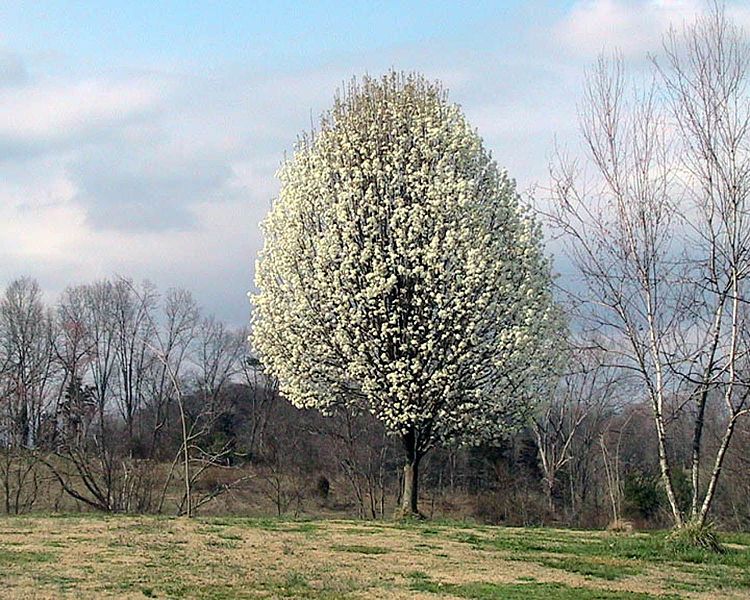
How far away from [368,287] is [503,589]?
919cm

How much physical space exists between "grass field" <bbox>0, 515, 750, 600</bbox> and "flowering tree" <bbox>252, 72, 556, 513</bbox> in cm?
341

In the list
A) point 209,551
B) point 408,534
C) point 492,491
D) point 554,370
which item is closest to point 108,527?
point 209,551

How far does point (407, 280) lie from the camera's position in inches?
705

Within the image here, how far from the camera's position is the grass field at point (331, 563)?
29.0 feet

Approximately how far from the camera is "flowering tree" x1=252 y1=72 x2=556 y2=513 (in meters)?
17.7

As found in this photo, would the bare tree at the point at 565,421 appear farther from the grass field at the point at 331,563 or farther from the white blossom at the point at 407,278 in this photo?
the grass field at the point at 331,563

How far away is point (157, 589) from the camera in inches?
330

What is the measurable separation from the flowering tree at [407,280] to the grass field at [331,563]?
3.41 metres

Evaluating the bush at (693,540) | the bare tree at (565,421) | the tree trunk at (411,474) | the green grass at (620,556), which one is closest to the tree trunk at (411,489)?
the tree trunk at (411,474)

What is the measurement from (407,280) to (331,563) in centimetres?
805

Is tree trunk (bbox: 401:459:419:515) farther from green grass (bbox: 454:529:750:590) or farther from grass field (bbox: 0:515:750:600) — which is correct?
green grass (bbox: 454:529:750:590)

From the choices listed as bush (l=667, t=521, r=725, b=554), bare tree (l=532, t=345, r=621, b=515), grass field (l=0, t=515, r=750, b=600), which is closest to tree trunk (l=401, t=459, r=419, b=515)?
grass field (l=0, t=515, r=750, b=600)

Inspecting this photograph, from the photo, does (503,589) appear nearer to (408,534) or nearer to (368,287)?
(408,534)

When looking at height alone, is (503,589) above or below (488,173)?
below
